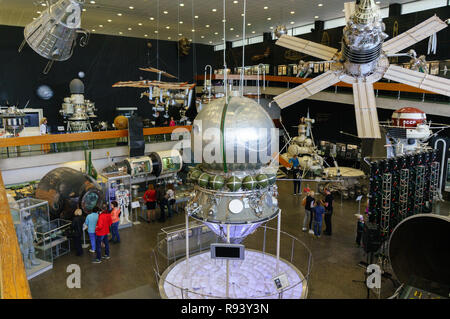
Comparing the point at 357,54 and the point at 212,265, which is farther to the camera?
the point at 212,265

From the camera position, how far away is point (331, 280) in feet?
24.2

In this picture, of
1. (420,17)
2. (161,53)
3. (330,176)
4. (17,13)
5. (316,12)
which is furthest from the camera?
(161,53)

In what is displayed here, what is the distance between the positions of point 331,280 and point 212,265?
2.67 meters

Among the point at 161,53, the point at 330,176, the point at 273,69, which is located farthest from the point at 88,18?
the point at 330,176

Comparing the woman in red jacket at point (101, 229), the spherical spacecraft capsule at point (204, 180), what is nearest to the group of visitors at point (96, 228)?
the woman in red jacket at point (101, 229)

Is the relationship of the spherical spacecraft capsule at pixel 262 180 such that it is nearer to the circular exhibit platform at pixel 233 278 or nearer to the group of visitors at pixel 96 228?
the circular exhibit platform at pixel 233 278

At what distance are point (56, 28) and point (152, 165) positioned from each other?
6705 mm

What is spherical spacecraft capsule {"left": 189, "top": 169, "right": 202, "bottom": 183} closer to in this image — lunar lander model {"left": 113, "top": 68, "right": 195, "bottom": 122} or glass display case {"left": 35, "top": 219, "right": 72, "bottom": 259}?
glass display case {"left": 35, "top": 219, "right": 72, "bottom": 259}

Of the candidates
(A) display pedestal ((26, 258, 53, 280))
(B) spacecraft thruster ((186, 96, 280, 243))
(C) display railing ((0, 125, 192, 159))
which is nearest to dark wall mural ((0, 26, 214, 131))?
(C) display railing ((0, 125, 192, 159))

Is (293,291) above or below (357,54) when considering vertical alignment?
below

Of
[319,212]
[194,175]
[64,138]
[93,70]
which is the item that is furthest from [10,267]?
[93,70]

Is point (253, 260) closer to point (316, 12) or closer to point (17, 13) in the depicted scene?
point (316, 12)

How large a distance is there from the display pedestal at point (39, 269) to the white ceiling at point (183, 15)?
442 inches

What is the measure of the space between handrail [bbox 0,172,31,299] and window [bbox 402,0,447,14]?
61.1ft
